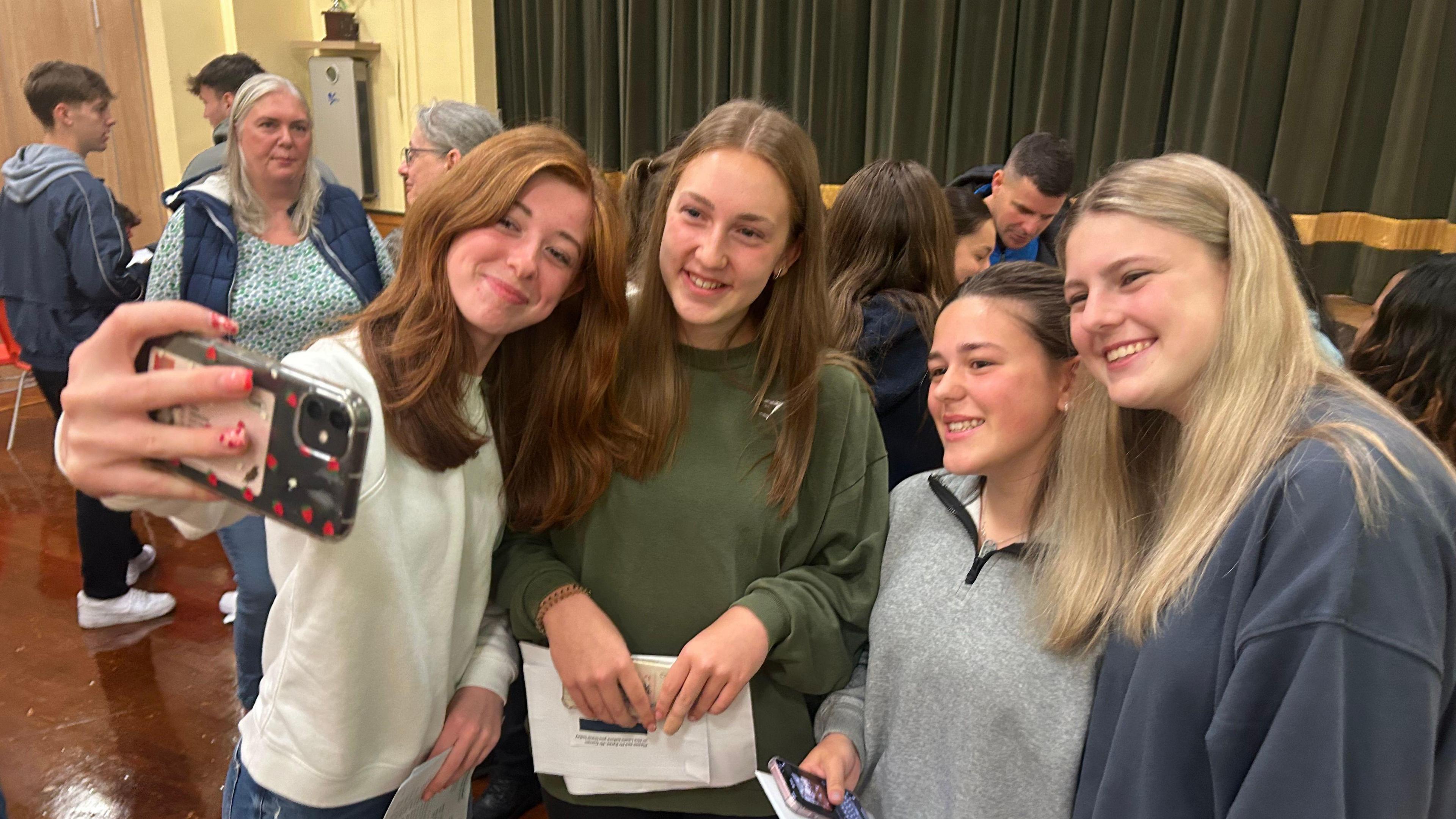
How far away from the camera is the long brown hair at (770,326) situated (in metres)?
1.25

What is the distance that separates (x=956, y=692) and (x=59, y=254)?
3.22 metres

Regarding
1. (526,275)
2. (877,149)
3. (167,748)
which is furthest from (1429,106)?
(167,748)

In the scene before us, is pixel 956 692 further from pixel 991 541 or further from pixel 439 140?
pixel 439 140

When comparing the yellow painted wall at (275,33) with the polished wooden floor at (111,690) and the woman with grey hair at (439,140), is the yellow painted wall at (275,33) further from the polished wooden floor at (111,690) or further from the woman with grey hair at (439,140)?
the woman with grey hair at (439,140)

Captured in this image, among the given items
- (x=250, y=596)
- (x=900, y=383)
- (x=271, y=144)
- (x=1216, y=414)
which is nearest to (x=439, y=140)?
(x=271, y=144)

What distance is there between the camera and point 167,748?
2.57 meters

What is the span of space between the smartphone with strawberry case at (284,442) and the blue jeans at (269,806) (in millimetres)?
583

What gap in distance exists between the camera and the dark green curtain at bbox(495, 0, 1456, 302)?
3.34m

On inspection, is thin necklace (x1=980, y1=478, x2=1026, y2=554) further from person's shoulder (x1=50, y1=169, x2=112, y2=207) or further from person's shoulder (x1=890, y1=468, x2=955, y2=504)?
person's shoulder (x1=50, y1=169, x2=112, y2=207)

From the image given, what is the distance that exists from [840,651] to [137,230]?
6.55 meters

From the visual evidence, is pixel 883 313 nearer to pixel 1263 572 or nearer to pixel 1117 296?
pixel 1117 296

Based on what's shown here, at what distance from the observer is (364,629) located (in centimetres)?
102

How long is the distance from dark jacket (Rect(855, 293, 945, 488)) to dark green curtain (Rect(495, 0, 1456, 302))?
2162mm

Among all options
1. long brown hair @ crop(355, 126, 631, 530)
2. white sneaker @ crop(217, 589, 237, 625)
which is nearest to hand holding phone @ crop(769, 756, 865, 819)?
long brown hair @ crop(355, 126, 631, 530)
